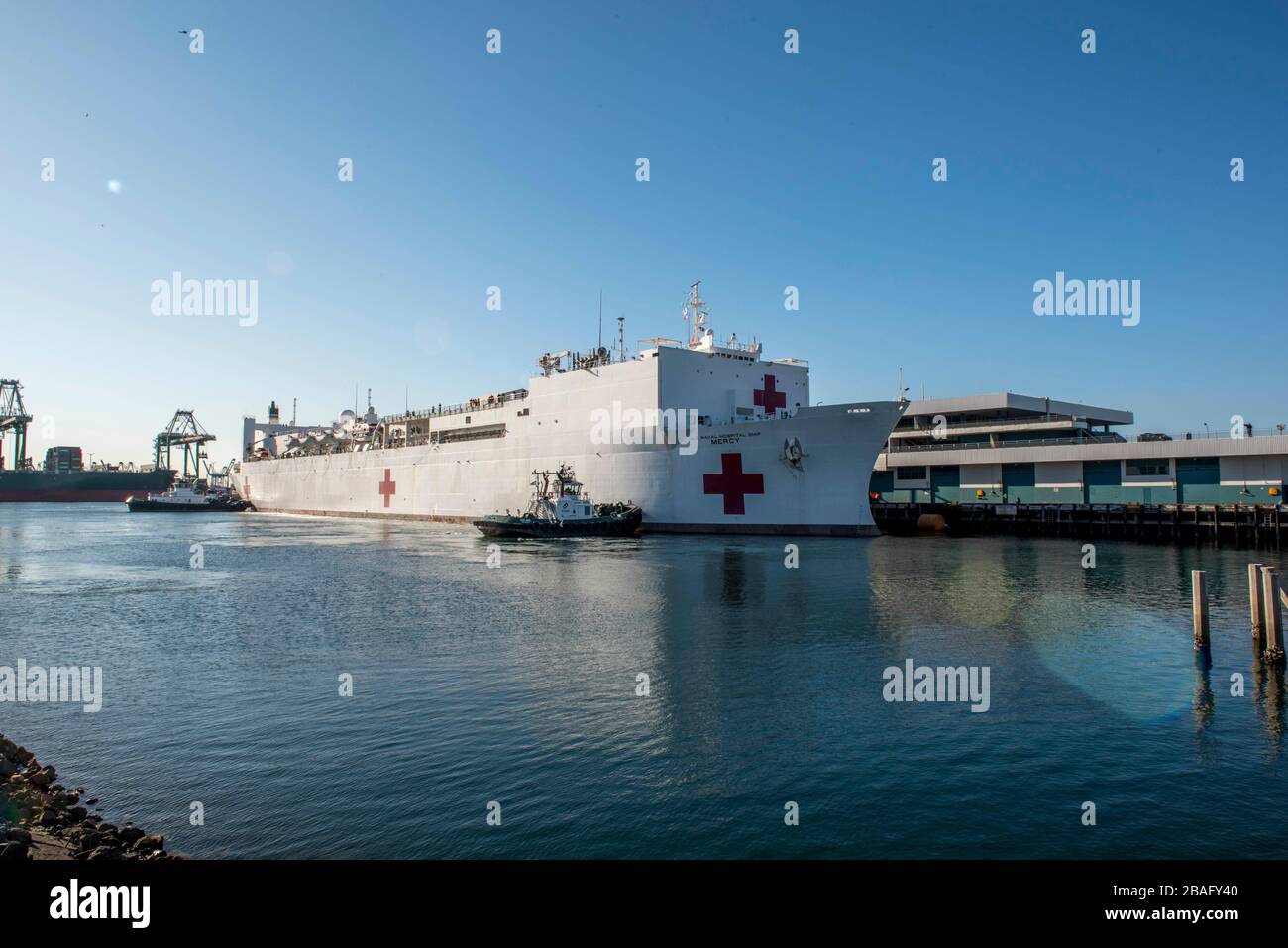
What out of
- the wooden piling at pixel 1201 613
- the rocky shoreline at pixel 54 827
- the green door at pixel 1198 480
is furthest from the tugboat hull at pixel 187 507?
the wooden piling at pixel 1201 613

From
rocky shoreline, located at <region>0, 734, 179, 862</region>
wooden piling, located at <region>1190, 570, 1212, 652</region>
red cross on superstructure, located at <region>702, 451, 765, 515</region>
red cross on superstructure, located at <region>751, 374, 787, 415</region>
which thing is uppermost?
red cross on superstructure, located at <region>751, 374, 787, 415</region>

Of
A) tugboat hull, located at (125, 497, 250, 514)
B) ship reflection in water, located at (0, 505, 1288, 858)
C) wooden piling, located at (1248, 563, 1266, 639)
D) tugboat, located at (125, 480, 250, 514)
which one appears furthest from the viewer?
tugboat, located at (125, 480, 250, 514)

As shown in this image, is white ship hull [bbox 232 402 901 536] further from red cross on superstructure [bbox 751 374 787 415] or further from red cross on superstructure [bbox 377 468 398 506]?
red cross on superstructure [bbox 377 468 398 506]

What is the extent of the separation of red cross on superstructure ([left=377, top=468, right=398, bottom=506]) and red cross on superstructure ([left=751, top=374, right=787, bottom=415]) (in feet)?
68.8

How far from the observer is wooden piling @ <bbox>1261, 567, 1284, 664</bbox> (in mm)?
7871

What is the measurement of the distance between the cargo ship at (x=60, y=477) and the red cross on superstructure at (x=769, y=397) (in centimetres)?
6860

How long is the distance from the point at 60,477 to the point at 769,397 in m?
74.0

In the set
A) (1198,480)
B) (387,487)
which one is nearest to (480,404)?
(387,487)

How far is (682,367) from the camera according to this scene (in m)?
24.9

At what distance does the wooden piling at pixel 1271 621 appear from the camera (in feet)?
25.8

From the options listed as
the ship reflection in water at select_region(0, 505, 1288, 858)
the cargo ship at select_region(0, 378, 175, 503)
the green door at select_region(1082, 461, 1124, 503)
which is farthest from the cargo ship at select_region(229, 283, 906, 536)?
the cargo ship at select_region(0, 378, 175, 503)
